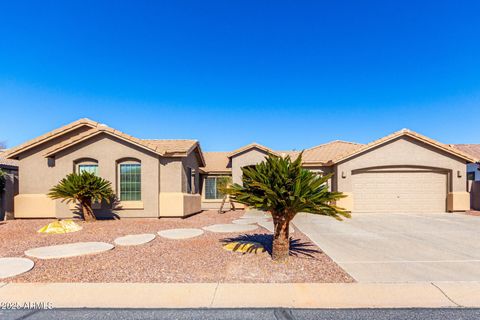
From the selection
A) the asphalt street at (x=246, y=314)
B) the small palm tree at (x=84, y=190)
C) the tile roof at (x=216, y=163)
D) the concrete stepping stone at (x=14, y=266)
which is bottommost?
the concrete stepping stone at (x=14, y=266)

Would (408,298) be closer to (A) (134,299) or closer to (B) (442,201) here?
(A) (134,299)

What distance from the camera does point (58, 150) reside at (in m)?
13.4

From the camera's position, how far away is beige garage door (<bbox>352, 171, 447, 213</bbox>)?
52.6 ft

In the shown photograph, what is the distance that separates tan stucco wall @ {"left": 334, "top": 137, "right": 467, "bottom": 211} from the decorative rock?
10.2m

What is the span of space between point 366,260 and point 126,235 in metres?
7.55

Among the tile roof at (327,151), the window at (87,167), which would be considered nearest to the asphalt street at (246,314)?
the window at (87,167)

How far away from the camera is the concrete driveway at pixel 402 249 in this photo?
5469 mm

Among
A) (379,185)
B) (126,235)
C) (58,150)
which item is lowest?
(126,235)

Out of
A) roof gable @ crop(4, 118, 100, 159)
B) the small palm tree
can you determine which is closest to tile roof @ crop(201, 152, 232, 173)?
roof gable @ crop(4, 118, 100, 159)

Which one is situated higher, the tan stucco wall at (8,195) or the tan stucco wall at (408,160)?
the tan stucco wall at (408,160)

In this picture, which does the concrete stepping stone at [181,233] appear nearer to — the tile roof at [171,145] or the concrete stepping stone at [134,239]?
the concrete stepping stone at [134,239]

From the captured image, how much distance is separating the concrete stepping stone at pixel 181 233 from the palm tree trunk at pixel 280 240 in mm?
3704

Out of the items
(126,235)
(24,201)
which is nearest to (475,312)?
(126,235)

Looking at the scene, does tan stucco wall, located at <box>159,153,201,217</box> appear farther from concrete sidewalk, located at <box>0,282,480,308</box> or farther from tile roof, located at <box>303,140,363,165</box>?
concrete sidewalk, located at <box>0,282,480,308</box>
